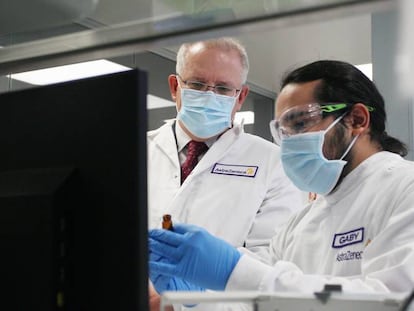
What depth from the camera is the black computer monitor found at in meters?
0.71

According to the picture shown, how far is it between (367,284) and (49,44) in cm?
75

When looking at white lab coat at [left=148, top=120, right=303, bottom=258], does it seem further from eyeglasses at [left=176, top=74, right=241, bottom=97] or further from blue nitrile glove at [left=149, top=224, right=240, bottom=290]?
blue nitrile glove at [left=149, top=224, right=240, bottom=290]

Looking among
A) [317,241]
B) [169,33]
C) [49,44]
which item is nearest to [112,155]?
[169,33]

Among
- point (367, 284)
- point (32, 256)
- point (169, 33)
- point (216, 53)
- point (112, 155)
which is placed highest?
point (216, 53)

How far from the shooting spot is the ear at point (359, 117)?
1628 millimetres

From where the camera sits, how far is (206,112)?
205 cm

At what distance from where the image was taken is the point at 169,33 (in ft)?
2.86

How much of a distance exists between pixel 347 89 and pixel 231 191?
54cm

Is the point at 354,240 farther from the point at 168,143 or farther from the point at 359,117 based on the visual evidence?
the point at 168,143

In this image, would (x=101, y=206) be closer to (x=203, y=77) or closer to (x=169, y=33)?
(x=169, y=33)

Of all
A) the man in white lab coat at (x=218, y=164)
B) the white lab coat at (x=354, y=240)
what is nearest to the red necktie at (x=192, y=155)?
the man in white lab coat at (x=218, y=164)

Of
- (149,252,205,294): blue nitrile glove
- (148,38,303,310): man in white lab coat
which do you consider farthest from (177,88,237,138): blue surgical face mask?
(149,252,205,294): blue nitrile glove

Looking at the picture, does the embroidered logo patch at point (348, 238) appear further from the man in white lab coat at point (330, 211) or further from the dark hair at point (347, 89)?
the dark hair at point (347, 89)

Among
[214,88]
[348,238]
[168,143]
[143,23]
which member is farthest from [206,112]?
[143,23]
